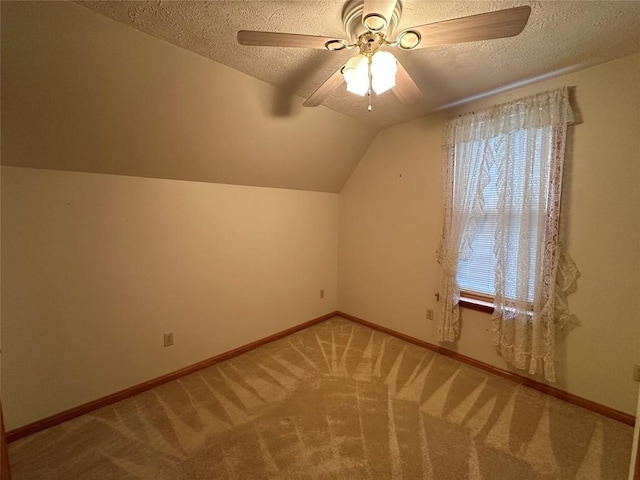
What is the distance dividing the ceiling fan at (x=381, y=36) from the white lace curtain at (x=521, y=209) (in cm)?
117

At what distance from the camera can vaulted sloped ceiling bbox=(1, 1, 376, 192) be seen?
1.29 m

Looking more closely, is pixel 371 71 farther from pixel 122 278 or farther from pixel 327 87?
pixel 122 278

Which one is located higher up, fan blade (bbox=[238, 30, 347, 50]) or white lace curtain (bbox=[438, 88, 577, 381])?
fan blade (bbox=[238, 30, 347, 50])

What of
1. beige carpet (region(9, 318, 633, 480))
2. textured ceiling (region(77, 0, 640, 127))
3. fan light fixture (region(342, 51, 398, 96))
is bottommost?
beige carpet (region(9, 318, 633, 480))

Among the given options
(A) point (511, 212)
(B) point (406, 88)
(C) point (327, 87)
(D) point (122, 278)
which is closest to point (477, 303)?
(A) point (511, 212)

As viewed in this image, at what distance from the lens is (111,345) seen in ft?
6.44

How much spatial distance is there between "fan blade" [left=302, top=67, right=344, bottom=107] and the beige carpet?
2.08 metres

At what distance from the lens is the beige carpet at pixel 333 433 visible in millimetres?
1440

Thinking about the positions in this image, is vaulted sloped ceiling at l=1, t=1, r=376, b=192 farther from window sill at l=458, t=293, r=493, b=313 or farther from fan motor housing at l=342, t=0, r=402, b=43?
window sill at l=458, t=293, r=493, b=313

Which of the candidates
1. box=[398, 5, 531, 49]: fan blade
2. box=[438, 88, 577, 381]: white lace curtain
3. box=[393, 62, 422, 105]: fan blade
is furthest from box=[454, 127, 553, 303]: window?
box=[398, 5, 531, 49]: fan blade

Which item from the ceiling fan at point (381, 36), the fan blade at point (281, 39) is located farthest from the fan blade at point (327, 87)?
the fan blade at point (281, 39)

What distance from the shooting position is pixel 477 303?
2.38 meters

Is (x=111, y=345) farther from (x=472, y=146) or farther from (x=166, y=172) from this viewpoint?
(x=472, y=146)

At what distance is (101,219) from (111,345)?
0.94 metres
